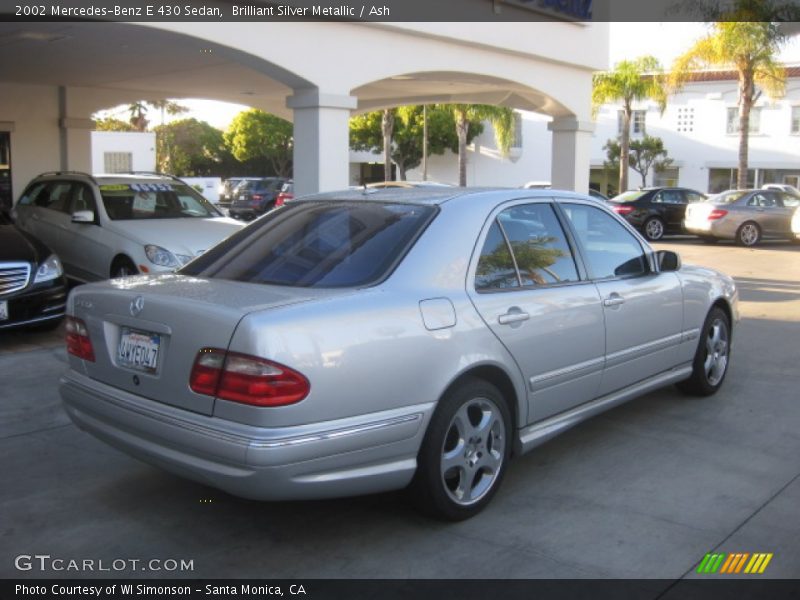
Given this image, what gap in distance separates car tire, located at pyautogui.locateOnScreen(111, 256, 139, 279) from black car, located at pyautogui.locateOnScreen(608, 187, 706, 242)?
1605 centimetres

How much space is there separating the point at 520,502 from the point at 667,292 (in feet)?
6.54

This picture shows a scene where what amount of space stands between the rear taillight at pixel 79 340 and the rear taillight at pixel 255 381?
101 cm

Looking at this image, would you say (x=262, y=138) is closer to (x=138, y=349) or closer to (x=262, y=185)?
(x=262, y=185)

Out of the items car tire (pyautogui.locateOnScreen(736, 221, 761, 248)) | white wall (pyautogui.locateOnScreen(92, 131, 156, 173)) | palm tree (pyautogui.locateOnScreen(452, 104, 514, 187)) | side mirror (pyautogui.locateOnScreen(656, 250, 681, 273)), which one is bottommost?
car tire (pyautogui.locateOnScreen(736, 221, 761, 248))

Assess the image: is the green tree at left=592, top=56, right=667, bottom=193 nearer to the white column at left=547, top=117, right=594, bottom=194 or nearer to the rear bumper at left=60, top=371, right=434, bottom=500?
the white column at left=547, top=117, right=594, bottom=194

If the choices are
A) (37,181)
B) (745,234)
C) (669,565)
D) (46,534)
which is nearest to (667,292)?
(669,565)

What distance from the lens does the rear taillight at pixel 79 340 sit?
4.16m

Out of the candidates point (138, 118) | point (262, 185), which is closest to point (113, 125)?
point (138, 118)

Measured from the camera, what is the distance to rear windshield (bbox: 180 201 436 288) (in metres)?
4.05

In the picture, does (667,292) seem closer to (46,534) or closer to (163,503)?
(163,503)

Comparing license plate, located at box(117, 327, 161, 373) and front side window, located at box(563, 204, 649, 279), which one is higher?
front side window, located at box(563, 204, 649, 279)

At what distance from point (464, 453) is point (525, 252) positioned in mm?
1223

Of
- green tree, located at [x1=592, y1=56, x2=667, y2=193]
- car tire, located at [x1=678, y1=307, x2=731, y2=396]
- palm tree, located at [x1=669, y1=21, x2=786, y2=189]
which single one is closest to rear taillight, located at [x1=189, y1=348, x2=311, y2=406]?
car tire, located at [x1=678, y1=307, x2=731, y2=396]

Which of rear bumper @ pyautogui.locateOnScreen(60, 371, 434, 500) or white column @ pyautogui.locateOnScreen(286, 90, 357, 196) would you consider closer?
rear bumper @ pyautogui.locateOnScreen(60, 371, 434, 500)
